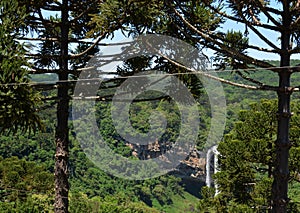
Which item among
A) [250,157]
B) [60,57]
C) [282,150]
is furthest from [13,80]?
[250,157]

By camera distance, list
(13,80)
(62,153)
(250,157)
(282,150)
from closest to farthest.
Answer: (282,150)
(13,80)
(62,153)
(250,157)

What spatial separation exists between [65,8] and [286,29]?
206 centimetres

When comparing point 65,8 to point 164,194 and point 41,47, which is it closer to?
point 41,47

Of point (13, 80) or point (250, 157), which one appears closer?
point (13, 80)

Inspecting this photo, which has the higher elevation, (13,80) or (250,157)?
(13,80)

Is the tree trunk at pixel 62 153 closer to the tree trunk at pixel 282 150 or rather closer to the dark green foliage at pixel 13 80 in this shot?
the dark green foliage at pixel 13 80

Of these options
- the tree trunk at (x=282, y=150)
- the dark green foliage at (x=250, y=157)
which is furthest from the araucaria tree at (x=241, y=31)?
the dark green foliage at (x=250, y=157)

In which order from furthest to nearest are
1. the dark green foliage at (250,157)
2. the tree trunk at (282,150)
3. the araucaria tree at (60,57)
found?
1. the dark green foliage at (250,157)
2. the araucaria tree at (60,57)
3. the tree trunk at (282,150)

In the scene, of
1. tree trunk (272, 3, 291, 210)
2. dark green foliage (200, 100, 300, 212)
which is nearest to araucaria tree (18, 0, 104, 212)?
tree trunk (272, 3, 291, 210)

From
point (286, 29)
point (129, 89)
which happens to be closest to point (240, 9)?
point (286, 29)

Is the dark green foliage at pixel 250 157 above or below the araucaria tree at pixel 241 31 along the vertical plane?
below

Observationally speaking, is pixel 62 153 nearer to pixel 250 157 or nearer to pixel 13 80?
pixel 13 80

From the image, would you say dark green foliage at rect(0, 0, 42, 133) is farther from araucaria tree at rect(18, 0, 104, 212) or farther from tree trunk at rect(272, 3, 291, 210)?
tree trunk at rect(272, 3, 291, 210)

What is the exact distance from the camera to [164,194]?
40.9m
